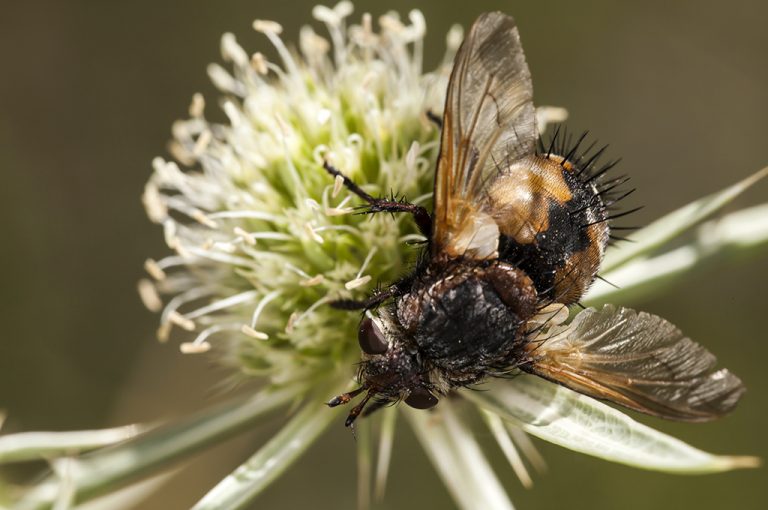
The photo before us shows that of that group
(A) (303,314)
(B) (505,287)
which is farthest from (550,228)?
(A) (303,314)

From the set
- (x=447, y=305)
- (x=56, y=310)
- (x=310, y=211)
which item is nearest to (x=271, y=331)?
(x=310, y=211)

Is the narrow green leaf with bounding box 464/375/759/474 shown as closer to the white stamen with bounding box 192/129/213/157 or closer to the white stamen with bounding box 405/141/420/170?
the white stamen with bounding box 405/141/420/170

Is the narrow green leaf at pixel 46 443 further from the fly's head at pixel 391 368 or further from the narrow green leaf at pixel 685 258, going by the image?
the narrow green leaf at pixel 685 258

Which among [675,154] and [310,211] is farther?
[675,154]

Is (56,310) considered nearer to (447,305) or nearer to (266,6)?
(266,6)

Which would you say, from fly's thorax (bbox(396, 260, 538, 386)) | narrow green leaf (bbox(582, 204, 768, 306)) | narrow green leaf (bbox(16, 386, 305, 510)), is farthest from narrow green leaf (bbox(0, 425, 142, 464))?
narrow green leaf (bbox(582, 204, 768, 306))

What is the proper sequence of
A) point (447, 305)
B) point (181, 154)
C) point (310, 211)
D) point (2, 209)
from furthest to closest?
point (2, 209), point (181, 154), point (310, 211), point (447, 305)
